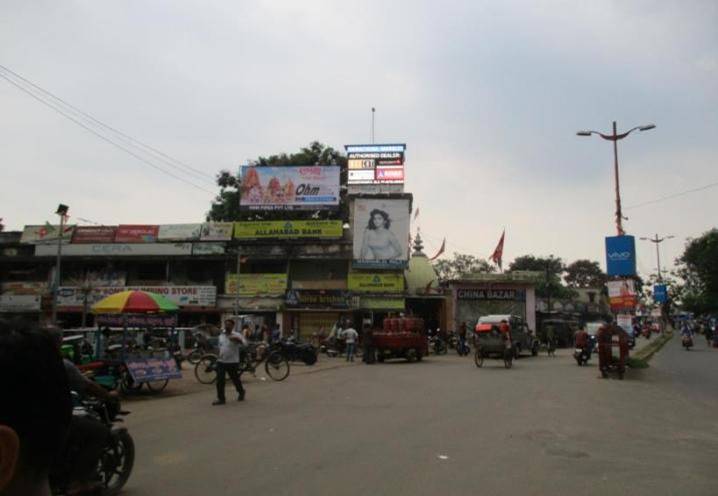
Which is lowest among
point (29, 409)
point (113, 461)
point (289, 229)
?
point (113, 461)

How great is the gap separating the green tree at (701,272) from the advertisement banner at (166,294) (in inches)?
1849

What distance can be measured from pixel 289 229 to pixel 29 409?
38.4 metres

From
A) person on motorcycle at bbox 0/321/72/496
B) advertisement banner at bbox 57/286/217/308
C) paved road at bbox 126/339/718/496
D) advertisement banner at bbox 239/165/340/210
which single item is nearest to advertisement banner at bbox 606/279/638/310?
paved road at bbox 126/339/718/496

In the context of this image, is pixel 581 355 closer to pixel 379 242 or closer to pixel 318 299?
pixel 379 242

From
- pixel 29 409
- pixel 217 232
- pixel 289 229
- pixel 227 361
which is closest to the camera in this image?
pixel 29 409

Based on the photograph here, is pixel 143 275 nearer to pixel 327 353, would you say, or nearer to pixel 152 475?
pixel 327 353

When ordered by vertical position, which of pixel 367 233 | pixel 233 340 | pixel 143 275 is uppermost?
pixel 367 233

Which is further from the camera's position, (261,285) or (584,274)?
(584,274)

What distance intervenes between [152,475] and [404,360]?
73.8 ft

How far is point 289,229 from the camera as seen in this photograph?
39750mm

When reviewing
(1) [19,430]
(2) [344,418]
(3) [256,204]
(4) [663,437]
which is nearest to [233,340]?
(2) [344,418]

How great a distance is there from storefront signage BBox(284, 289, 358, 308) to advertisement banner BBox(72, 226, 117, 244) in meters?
13.0

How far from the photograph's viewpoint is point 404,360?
2877 cm

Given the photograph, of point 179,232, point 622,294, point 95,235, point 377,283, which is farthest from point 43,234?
point 622,294
